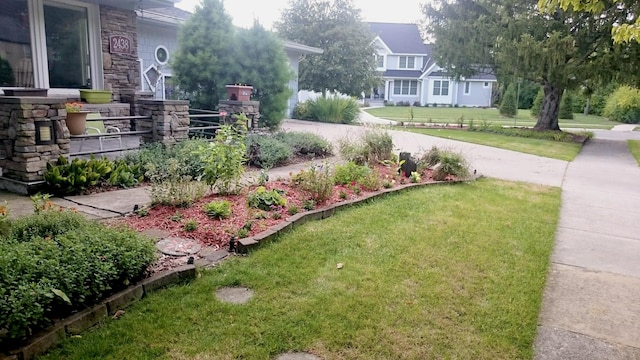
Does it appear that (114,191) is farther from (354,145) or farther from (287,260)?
(354,145)

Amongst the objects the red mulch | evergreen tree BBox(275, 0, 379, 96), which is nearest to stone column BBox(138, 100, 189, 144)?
the red mulch

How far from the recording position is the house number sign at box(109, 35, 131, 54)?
9102mm

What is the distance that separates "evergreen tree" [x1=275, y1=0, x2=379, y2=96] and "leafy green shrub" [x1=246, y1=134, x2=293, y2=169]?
634 inches

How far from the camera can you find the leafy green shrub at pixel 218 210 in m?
4.53

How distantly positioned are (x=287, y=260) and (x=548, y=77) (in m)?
14.7

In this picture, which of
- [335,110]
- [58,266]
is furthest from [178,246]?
[335,110]

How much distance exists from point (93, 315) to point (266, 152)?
516 centimetres

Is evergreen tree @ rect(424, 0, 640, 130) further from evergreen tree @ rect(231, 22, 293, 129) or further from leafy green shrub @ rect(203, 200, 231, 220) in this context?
leafy green shrub @ rect(203, 200, 231, 220)

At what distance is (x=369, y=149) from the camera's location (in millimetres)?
7805

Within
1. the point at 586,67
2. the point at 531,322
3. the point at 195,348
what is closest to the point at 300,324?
the point at 195,348

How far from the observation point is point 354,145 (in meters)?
7.91

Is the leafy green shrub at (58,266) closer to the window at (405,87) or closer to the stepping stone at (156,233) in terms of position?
the stepping stone at (156,233)

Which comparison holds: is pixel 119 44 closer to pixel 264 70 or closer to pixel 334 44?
pixel 264 70

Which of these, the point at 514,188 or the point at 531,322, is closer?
the point at 531,322
